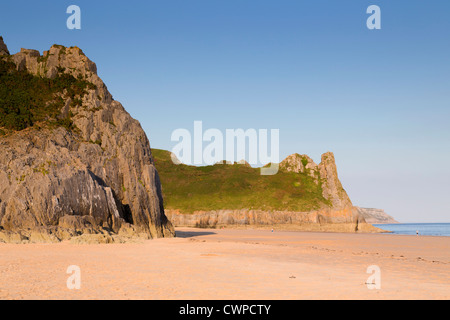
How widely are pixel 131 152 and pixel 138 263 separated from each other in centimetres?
3111

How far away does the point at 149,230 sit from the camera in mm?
48531

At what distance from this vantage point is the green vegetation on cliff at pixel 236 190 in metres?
127

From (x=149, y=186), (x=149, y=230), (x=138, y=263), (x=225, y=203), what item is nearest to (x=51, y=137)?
(x=149, y=186)

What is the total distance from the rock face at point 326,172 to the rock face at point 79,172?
81.1 meters

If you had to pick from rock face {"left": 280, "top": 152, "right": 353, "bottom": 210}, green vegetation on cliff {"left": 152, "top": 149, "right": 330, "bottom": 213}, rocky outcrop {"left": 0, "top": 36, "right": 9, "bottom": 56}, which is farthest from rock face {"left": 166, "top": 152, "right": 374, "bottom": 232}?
rocky outcrop {"left": 0, "top": 36, "right": 9, "bottom": 56}

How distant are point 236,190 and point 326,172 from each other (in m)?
32.7

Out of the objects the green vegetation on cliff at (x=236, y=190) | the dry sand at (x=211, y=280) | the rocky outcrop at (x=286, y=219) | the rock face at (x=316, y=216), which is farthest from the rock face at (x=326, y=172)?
the dry sand at (x=211, y=280)

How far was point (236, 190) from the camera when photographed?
462 feet

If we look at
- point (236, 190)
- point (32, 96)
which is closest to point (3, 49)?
point (32, 96)

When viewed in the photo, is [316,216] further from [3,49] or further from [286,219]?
[3,49]

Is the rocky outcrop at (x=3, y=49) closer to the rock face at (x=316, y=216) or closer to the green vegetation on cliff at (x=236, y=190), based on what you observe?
the rock face at (x=316, y=216)

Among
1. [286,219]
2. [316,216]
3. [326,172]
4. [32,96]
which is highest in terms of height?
[32,96]

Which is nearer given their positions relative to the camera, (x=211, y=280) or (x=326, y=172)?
(x=211, y=280)
